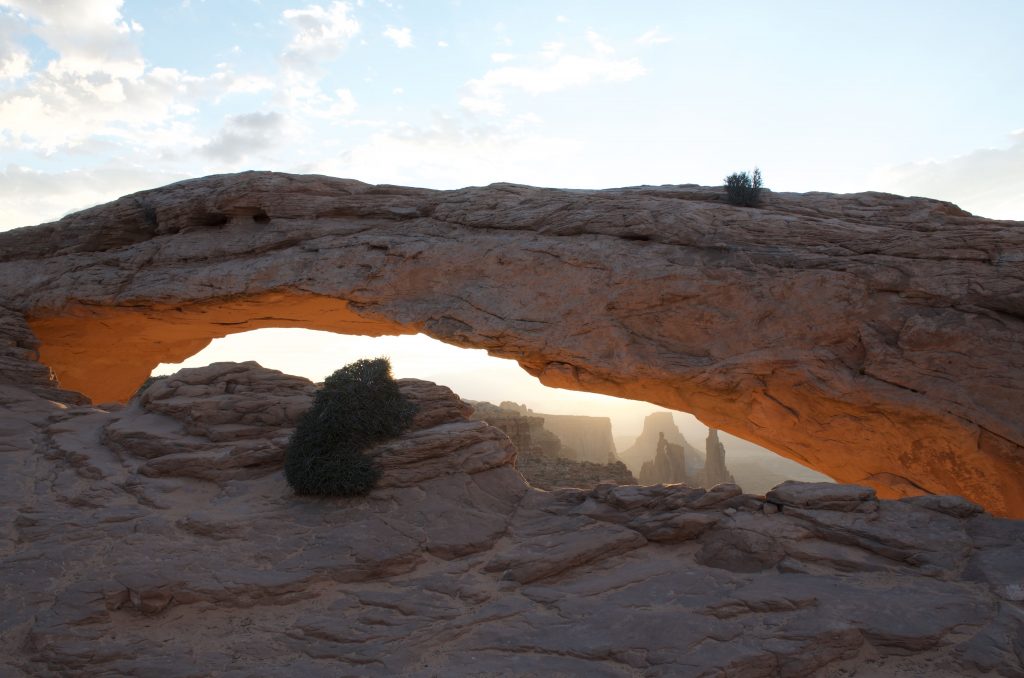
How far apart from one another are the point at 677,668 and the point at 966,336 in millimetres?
10125

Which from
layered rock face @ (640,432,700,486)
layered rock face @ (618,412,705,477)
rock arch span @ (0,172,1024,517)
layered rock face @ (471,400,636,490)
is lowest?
layered rock face @ (618,412,705,477)

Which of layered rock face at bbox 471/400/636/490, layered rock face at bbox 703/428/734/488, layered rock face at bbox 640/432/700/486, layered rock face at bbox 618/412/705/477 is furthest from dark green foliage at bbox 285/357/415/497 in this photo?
layered rock face at bbox 618/412/705/477

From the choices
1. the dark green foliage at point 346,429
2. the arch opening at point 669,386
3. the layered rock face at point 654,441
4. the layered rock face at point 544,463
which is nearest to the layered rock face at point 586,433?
the layered rock face at point 654,441

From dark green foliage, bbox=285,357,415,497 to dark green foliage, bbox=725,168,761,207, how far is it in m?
10.2

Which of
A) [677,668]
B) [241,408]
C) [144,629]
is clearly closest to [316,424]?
[241,408]

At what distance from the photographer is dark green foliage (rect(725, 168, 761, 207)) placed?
1720 centimetres

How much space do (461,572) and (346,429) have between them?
4123mm

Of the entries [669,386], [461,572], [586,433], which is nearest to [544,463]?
[669,386]

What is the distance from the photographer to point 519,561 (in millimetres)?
11305

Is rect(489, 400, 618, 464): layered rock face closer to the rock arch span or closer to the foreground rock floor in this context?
the rock arch span

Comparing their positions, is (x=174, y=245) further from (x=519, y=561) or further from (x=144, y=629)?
(x=519, y=561)

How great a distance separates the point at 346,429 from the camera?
13617 mm

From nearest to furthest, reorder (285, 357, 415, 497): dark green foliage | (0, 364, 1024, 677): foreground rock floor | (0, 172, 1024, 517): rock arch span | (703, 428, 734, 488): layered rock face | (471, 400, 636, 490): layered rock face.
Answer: (0, 364, 1024, 677): foreground rock floor, (285, 357, 415, 497): dark green foliage, (0, 172, 1024, 517): rock arch span, (471, 400, 636, 490): layered rock face, (703, 428, 734, 488): layered rock face

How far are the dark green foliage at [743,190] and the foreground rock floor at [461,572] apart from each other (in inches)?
320
